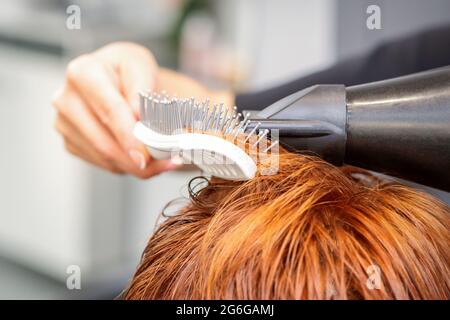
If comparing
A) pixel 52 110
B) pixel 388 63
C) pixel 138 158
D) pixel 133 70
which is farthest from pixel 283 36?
pixel 138 158

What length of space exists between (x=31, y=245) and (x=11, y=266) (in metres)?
0.27

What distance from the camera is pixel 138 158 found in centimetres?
91

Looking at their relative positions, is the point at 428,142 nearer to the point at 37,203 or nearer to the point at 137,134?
the point at 137,134

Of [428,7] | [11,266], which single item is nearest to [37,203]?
[11,266]

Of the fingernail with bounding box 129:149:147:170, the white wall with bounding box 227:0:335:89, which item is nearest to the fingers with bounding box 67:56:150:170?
the fingernail with bounding box 129:149:147:170

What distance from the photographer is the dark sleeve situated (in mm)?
1015

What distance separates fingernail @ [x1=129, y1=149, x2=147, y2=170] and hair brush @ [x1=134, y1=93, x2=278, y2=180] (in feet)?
0.52

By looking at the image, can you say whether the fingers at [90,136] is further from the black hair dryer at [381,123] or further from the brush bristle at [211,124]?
the black hair dryer at [381,123]

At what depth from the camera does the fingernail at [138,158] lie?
90 centimetres

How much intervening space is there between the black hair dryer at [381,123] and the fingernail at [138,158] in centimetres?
27

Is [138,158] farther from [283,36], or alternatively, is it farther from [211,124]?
[283,36]

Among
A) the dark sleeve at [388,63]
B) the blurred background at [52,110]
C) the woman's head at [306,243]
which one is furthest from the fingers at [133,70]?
the blurred background at [52,110]

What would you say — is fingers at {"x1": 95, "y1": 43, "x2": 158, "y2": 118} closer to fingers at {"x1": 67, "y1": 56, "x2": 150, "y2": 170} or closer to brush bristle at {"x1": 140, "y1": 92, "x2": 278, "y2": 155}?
fingers at {"x1": 67, "y1": 56, "x2": 150, "y2": 170}

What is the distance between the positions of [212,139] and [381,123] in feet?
0.59
